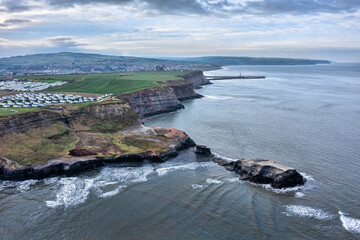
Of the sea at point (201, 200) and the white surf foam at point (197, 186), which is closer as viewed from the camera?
the sea at point (201, 200)

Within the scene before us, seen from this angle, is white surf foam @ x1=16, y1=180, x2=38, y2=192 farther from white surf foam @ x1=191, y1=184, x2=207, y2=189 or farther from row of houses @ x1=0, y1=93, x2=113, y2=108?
row of houses @ x1=0, y1=93, x2=113, y2=108

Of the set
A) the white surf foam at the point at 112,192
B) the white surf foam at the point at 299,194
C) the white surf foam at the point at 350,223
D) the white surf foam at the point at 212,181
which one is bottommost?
the white surf foam at the point at 350,223

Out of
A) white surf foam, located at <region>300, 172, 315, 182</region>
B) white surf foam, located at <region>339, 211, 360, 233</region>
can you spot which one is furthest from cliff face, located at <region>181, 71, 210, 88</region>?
white surf foam, located at <region>339, 211, 360, 233</region>

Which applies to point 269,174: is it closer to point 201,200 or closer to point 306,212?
point 306,212

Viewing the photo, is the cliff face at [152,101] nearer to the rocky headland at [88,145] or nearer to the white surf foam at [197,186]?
the rocky headland at [88,145]

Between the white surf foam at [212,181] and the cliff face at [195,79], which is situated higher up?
the cliff face at [195,79]

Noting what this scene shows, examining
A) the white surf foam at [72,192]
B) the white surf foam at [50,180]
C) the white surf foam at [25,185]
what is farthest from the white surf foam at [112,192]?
the white surf foam at [25,185]

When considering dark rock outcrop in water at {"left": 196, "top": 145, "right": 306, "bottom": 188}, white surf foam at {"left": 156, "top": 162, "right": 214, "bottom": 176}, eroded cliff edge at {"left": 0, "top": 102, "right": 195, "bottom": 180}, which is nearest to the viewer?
dark rock outcrop in water at {"left": 196, "top": 145, "right": 306, "bottom": 188}
